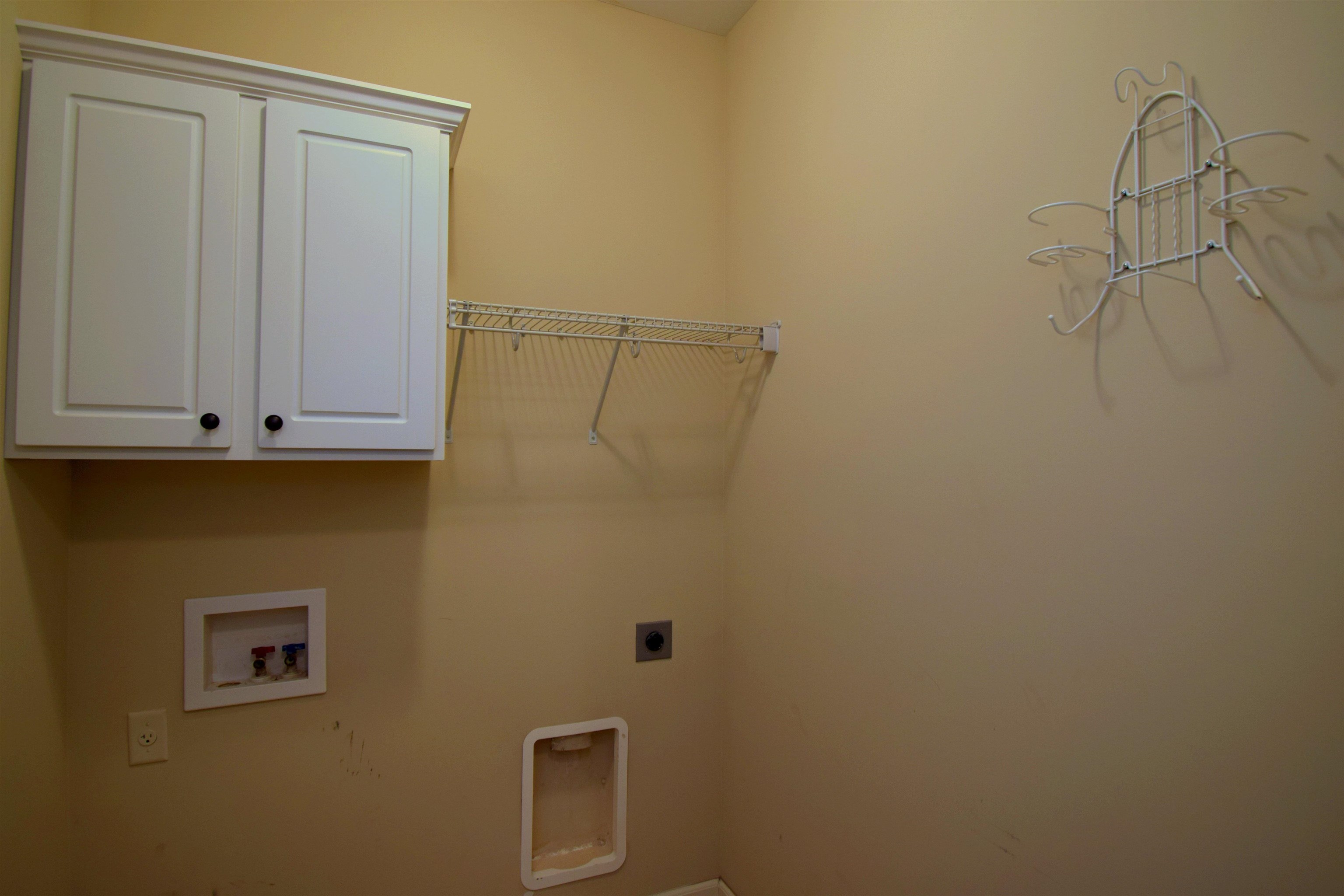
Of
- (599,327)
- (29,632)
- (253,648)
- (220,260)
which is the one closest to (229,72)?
(220,260)

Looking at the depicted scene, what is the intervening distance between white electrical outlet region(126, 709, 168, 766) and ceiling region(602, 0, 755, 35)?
6.90ft

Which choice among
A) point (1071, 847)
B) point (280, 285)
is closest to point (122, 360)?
point (280, 285)

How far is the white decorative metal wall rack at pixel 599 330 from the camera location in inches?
61.8

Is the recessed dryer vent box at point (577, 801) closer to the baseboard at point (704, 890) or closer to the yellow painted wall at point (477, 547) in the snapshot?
the yellow painted wall at point (477, 547)

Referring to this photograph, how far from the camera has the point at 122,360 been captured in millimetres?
1209

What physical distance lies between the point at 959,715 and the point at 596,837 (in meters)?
1.19

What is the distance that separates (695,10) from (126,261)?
62.2 inches

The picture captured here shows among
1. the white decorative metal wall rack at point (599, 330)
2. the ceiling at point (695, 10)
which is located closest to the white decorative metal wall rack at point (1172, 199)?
the white decorative metal wall rack at point (599, 330)

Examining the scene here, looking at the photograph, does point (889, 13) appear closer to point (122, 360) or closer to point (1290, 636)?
point (1290, 636)

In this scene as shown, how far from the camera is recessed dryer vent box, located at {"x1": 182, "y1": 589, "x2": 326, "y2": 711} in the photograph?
151cm

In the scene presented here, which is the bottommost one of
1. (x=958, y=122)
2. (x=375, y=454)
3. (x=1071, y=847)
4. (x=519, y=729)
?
(x=519, y=729)

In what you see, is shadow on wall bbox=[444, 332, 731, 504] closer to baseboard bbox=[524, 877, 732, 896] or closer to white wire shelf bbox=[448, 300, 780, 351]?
white wire shelf bbox=[448, 300, 780, 351]

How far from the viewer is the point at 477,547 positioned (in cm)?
178

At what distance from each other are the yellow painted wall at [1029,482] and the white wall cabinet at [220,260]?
88 cm
